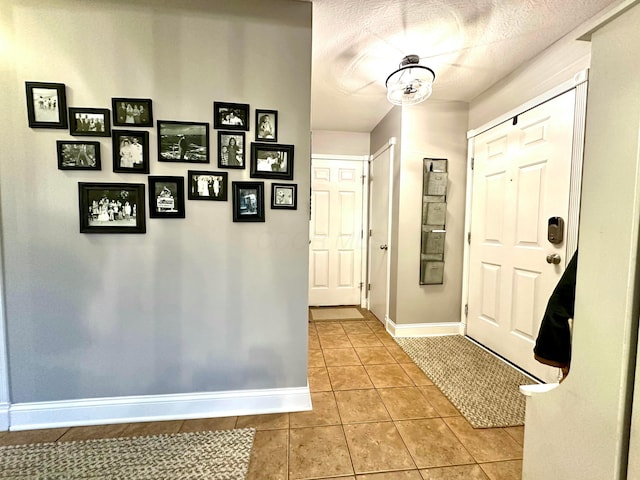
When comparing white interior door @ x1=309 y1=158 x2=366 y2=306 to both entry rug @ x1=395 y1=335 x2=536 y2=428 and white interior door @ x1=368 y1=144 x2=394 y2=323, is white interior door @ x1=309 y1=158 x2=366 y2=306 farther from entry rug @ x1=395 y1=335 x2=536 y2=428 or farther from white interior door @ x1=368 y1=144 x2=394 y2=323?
entry rug @ x1=395 y1=335 x2=536 y2=428

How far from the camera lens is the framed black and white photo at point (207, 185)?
1.45 metres

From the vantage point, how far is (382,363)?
2125 mm

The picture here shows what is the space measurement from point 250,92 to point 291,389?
1.70 metres

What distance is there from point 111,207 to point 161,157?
372mm

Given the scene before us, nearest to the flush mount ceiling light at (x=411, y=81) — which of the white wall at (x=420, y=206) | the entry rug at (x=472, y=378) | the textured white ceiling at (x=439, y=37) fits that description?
the textured white ceiling at (x=439, y=37)

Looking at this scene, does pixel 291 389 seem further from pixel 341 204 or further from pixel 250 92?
pixel 341 204

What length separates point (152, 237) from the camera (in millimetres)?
1447

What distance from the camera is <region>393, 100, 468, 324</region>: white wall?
254cm

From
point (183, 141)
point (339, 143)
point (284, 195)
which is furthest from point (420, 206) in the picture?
point (183, 141)

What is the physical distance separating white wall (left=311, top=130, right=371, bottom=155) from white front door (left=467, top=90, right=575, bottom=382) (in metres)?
1.40

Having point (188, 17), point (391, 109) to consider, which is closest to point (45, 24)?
point (188, 17)

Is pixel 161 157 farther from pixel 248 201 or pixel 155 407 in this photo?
pixel 155 407

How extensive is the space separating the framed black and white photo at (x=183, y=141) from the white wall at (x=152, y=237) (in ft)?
0.14

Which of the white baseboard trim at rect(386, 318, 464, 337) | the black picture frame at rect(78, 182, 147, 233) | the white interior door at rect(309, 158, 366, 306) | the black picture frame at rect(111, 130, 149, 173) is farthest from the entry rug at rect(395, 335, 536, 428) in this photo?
the black picture frame at rect(111, 130, 149, 173)
